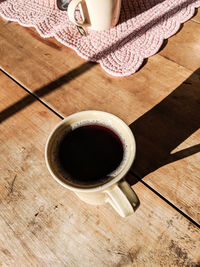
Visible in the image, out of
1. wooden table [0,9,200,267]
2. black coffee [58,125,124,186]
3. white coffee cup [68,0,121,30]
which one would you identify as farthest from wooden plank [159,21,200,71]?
black coffee [58,125,124,186]

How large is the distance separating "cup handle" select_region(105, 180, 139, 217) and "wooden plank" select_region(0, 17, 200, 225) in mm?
131

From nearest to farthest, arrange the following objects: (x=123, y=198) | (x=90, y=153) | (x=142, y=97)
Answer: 1. (x=123, y=198)
2. (x=90, y=153)
3. (x=142, y=97)

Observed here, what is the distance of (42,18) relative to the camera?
2.09 feet

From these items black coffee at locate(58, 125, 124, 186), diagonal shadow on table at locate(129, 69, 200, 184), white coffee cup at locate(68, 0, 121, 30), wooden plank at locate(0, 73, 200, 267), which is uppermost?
white coffee cup at locate(68, 0, 121, 30)

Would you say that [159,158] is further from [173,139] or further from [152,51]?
[152,51]

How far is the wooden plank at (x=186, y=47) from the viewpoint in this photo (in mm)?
543

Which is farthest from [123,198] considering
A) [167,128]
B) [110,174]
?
[167,128]

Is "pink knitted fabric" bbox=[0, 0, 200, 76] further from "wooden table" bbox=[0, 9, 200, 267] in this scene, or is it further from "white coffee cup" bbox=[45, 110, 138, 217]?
"white coffee cup" bbox=[45, 110, 138, 217]

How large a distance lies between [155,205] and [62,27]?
500mm

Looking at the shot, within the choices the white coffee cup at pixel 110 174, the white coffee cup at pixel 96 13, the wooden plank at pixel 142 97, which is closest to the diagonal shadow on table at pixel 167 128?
the wooden plank at pixel 142 97

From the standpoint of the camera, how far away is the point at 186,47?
1.85 ft

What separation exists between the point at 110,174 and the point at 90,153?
A: 0.20 feet

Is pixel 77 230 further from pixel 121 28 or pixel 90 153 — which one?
pixel 121 28

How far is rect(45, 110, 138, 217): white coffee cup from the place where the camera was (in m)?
0.29
